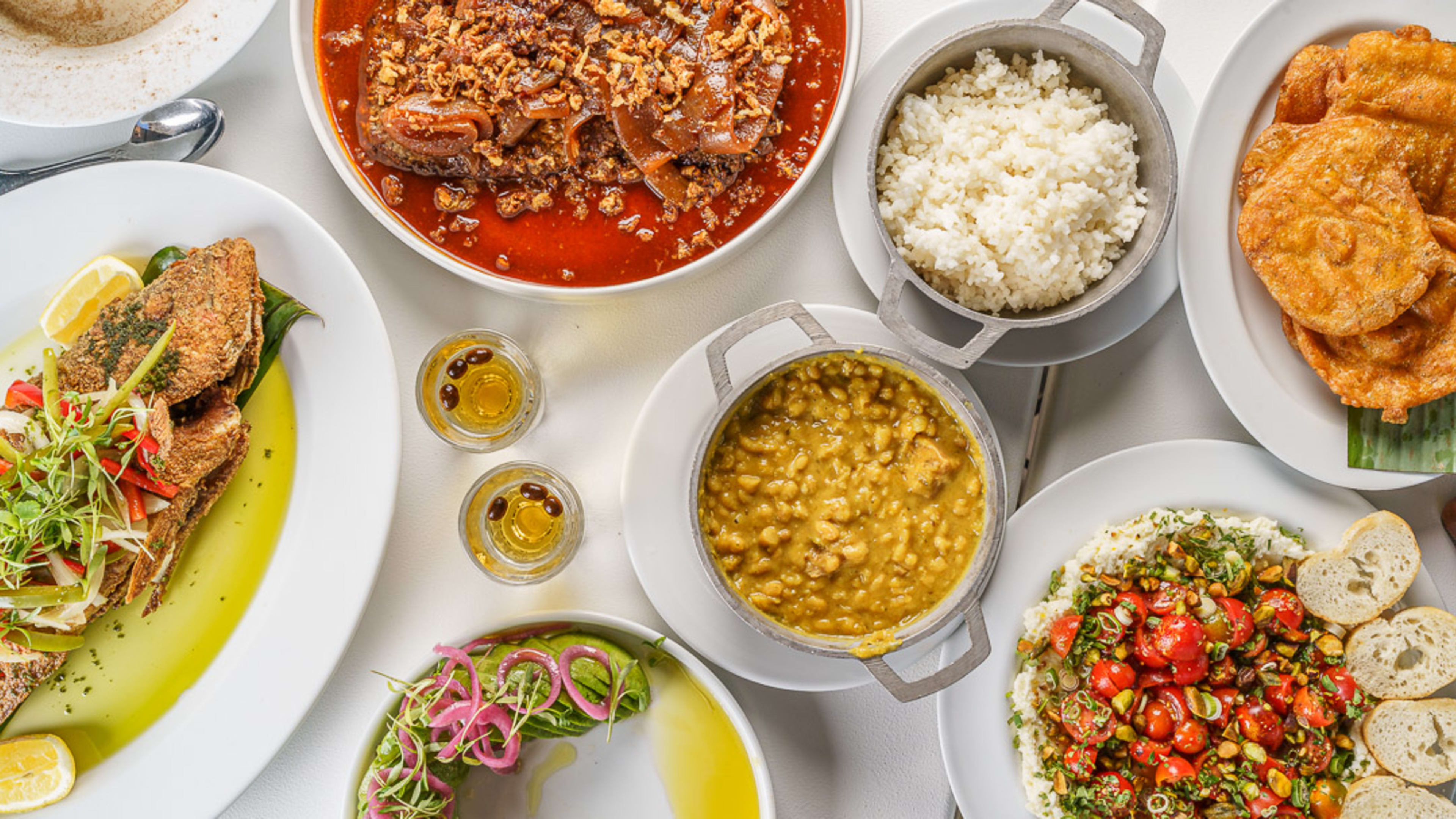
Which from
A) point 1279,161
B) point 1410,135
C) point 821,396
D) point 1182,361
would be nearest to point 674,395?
point 821,396

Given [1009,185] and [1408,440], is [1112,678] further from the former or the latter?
[1009,185]

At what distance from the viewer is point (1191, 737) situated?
82.7 inches

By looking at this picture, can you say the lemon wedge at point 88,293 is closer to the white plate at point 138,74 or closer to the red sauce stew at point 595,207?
the white plate at point 138,74

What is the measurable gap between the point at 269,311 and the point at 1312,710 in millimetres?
2472

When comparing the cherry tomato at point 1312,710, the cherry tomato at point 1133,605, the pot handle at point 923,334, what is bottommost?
the cherry tomato at point 1312,710

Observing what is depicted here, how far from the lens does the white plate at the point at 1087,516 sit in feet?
6.92

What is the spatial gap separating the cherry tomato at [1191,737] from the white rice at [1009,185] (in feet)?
3.25

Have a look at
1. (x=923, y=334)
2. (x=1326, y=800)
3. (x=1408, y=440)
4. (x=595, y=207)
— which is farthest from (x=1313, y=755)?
(x=595, y=207)

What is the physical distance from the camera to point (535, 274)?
2057mm

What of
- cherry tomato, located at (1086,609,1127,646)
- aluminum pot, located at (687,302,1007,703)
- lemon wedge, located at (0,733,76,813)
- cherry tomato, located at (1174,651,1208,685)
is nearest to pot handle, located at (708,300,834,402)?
aluminum pot, located at (687,302,1007,703)

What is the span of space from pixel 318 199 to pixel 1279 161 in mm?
2178

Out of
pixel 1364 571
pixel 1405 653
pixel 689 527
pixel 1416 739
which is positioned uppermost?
pixel 1364 571

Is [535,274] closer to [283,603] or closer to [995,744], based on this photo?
[283,603]

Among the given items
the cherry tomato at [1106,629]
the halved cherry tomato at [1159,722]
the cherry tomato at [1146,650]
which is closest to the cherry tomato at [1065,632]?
the cherry tomato at [1106,629]
